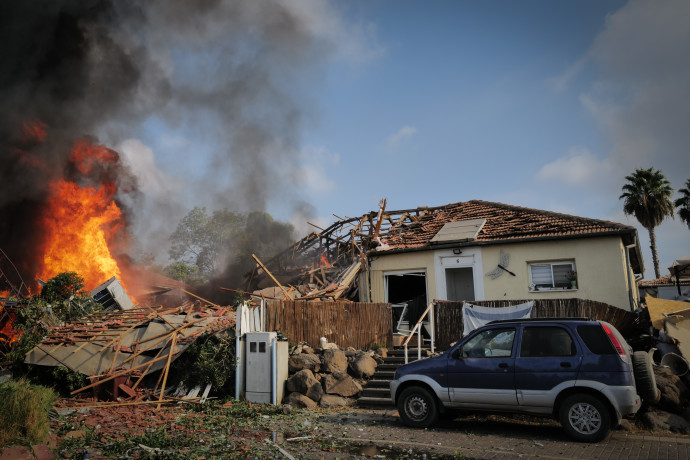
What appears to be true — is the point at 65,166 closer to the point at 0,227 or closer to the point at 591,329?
the point at 0,227

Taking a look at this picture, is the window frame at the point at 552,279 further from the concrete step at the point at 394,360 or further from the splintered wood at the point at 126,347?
the splintered wood at the point at 126,347

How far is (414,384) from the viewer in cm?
823

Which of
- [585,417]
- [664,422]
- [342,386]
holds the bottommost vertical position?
[664,422]

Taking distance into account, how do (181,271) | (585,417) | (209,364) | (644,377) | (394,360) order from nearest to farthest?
1. (585,417)
2. (644,377)
3. (209,364)
4. (394,360)
5. (181,271)

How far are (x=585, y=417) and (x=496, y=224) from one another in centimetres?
1213

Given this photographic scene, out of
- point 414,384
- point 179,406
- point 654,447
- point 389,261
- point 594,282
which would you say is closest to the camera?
point 654,447

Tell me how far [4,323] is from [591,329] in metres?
19.6

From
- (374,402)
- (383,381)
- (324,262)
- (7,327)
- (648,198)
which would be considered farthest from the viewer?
(648,198)

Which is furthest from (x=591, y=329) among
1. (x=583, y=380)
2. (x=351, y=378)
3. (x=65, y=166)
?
(x=65, y=166)

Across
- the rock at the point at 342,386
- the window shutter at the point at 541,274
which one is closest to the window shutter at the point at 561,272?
the window shutter at the point at 541,274

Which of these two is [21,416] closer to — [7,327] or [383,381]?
[383,381]

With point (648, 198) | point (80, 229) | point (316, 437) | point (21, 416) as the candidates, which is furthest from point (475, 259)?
point (648, 198)

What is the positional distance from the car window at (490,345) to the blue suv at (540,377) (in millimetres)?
17

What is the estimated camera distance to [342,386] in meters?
11.2
